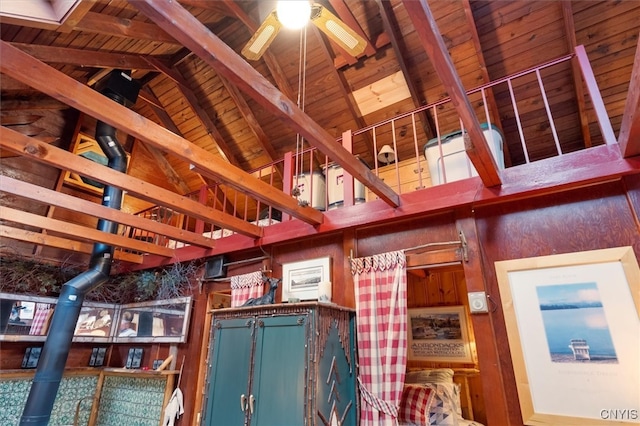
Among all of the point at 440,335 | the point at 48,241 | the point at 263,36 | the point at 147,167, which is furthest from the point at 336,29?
the point at 147,167

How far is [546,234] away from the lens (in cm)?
258

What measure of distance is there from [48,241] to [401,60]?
15.9 ft

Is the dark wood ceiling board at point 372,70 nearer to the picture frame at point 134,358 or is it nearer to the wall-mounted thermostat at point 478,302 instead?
the wall-mounted thermostat at point 478,302

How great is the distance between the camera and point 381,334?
291 cm

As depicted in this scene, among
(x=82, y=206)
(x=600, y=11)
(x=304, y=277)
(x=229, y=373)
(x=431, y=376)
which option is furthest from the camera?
(x=431, y=376)

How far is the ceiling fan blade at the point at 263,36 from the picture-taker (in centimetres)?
271

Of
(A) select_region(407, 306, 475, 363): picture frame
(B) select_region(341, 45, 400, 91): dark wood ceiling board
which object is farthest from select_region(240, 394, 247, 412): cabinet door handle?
(B) select_region(341, 45, 400, 91): dark wood ceiling board

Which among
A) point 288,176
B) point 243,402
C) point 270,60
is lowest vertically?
point 243,402

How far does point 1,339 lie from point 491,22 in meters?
7.10

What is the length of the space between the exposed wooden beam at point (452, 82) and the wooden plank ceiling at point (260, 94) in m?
0.02

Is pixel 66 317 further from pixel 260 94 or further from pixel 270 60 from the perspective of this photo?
pixel 270 60

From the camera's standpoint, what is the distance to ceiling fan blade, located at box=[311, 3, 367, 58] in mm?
2596

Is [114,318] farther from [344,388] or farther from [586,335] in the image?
[586,335]

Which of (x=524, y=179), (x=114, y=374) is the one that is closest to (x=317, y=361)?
(x=524, y=179)
